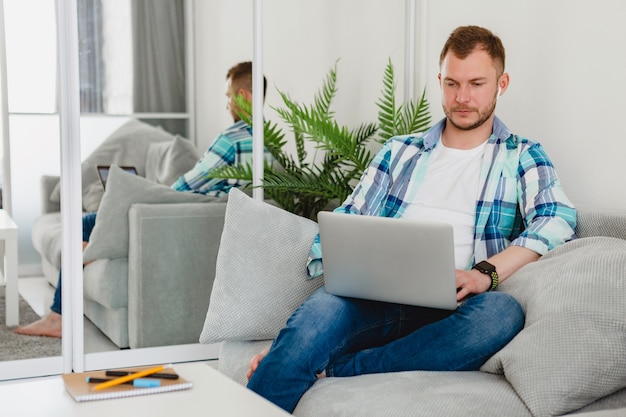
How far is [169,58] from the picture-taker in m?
3.47

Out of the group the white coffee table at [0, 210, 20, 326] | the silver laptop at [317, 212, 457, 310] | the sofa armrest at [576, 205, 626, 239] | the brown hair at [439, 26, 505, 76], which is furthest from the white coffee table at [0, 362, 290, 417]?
the white coffee table at [0, 210, 20, 326]

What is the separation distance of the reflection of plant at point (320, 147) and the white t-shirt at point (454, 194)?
760 millimetres

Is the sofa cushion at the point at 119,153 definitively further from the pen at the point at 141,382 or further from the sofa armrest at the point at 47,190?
the pen at the point at 141,382

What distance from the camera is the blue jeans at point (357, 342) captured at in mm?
2027

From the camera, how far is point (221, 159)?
3.59 m

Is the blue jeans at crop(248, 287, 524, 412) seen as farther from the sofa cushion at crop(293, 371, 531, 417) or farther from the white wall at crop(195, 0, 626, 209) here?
the white wall at crop(195, 0, 626, 209)

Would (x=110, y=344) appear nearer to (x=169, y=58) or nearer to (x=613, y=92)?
(x=169, y=58)

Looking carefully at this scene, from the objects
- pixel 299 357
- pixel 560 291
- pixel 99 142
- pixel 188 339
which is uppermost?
pixel 99 142

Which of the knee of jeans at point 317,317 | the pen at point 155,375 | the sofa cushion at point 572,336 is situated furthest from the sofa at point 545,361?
the pen at point 155,375

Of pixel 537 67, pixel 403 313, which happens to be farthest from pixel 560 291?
pixel 537 67

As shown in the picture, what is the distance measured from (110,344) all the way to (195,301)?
1.24 ft

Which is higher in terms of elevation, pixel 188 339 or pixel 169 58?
pixel 169 58

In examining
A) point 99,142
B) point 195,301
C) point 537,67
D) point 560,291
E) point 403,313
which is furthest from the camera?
point 195,301

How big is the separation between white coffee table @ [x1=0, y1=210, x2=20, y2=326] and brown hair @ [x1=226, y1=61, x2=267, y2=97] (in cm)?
103
